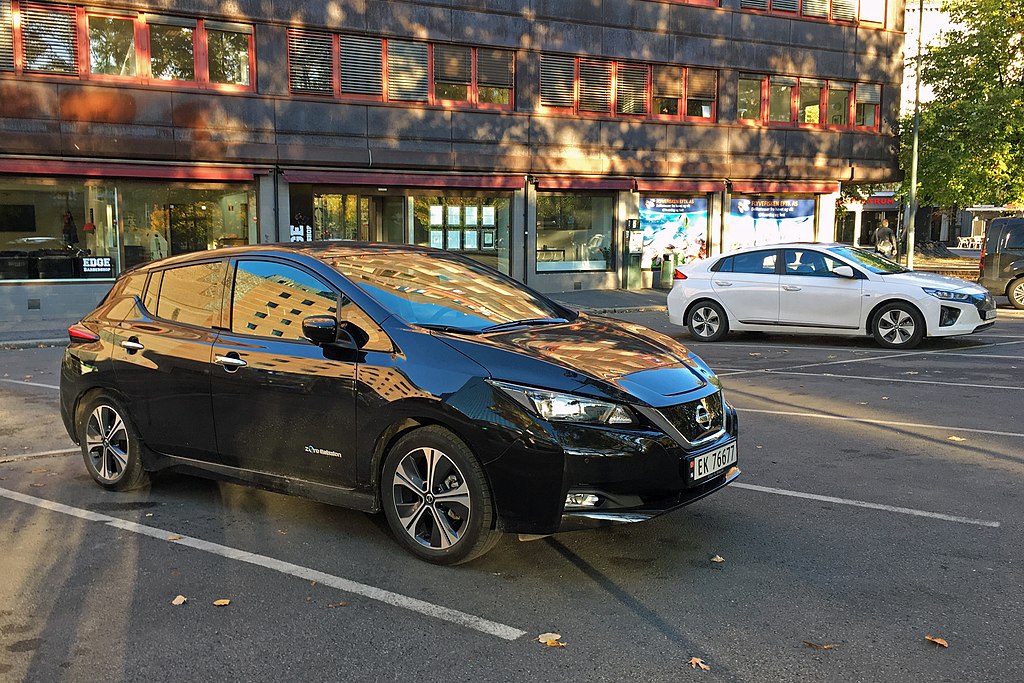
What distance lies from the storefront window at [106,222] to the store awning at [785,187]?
1380 cm

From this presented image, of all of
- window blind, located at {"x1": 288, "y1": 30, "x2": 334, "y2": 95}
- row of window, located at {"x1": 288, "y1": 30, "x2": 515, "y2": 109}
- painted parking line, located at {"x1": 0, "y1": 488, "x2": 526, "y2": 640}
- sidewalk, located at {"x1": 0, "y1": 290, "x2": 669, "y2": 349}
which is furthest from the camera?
row of window, located at {"x1": 288, "y1": 30, "x2": 515, "y2": 109}

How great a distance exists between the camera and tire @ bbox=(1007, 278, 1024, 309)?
63.0 feet

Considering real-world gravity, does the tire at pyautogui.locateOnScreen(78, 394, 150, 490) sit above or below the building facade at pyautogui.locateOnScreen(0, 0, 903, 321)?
below

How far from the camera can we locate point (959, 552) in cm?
486

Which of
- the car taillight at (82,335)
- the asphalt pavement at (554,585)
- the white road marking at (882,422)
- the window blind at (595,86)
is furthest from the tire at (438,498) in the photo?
the window blind at (595,86)

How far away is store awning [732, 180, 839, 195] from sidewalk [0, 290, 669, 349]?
409 cm

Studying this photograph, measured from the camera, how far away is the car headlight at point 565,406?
4.45 metres

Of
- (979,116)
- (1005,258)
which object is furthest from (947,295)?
(979,116)

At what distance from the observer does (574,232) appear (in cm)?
2595

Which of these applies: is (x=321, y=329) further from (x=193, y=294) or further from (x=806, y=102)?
(x=806, y=102)

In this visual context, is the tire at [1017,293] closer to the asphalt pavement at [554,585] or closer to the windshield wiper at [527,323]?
the asphalt pavement at [554,585]

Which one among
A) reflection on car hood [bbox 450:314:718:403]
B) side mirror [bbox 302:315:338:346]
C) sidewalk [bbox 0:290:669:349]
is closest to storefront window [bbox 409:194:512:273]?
sidewalk [bbox 0:290:669:349]

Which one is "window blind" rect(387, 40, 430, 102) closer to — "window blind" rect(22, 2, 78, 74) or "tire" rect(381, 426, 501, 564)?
"window blind" rect(22, 2, 78, 74)

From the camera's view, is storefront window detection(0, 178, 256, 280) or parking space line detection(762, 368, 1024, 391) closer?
parking space line detection(762, 368, 1024, 391)
